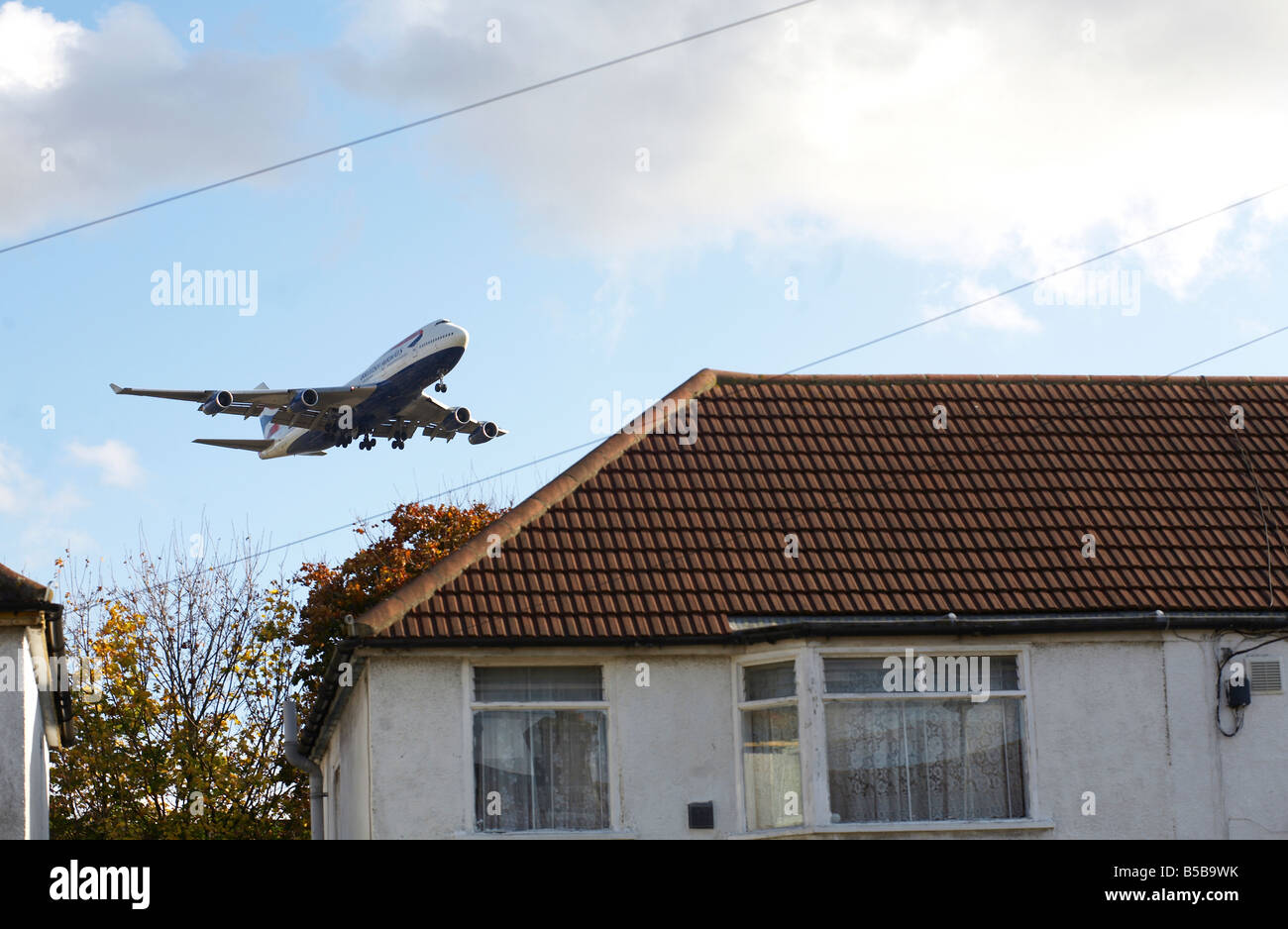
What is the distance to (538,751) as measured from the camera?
49.3 ft

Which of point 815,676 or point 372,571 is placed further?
point 372,571

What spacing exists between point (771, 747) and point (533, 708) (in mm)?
2299

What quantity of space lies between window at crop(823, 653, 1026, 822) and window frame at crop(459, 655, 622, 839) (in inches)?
80.3

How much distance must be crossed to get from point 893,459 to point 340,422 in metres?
28.6

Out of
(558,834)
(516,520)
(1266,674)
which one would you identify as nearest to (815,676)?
(558,834)

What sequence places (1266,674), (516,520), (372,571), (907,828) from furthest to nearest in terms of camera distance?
1. (372,571)
2. (516,520)
3. (1266,674)
4. (907,828)

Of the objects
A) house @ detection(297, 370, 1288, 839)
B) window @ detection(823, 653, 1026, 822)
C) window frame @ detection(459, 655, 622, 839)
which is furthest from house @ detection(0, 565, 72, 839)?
window @ detection(823, 653, 1026, 822)

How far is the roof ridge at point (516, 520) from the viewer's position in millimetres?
15031

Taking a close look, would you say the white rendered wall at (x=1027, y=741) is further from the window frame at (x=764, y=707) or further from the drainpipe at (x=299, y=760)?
the drainpipe at (x=299, y=760)

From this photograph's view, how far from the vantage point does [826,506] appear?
1716 cm

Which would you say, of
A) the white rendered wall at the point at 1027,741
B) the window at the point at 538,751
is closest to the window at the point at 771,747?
the white rendered wall at the point at 1027,741

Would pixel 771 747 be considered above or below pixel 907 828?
above

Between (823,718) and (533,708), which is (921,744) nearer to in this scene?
(823,718)
